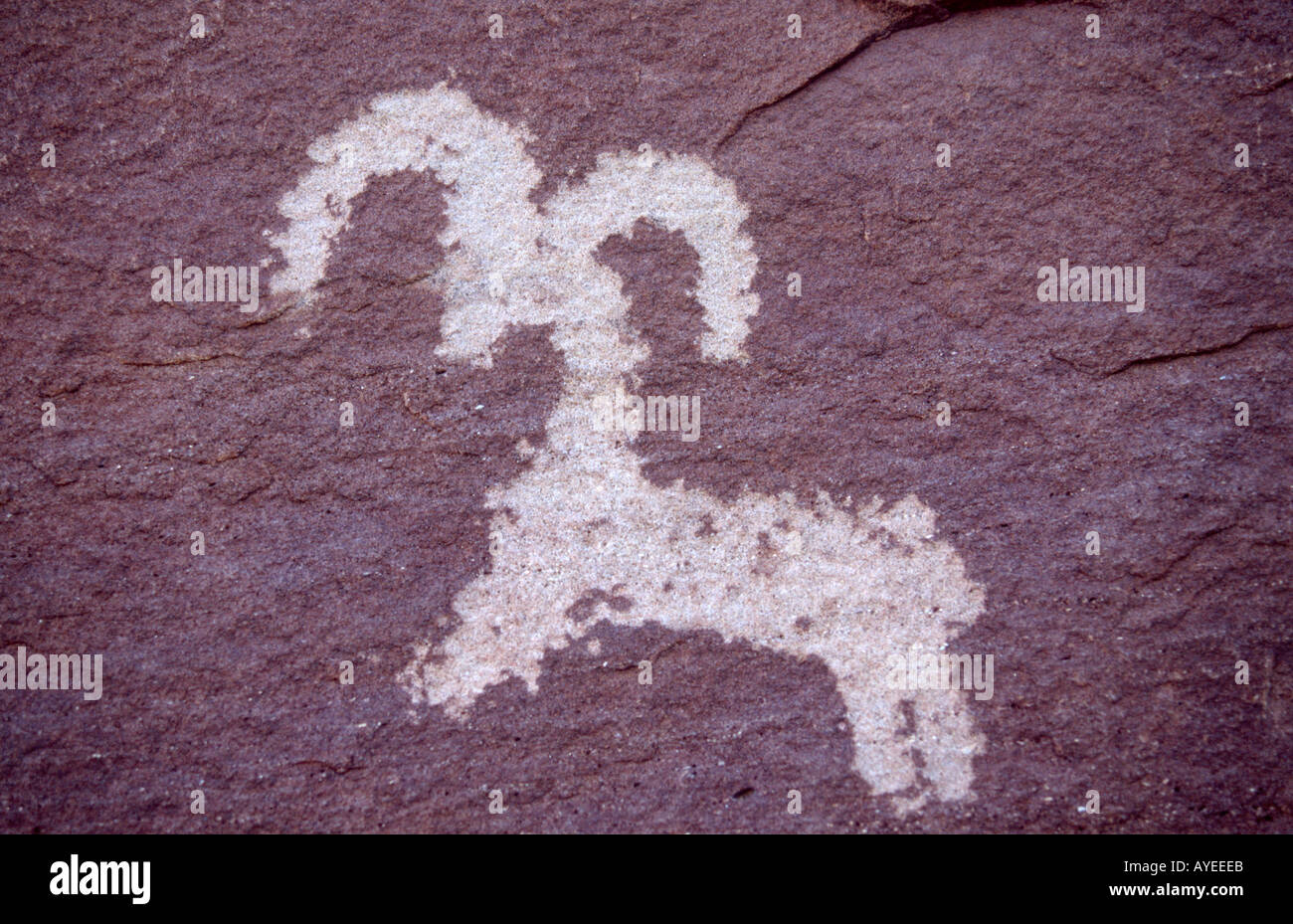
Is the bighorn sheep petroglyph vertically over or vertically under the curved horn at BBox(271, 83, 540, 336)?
under

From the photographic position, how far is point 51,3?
69.0 inches

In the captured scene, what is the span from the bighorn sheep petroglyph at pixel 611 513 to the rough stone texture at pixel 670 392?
4 cm

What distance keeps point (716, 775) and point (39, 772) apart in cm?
129

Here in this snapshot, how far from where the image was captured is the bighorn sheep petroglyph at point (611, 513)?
1.61 metres

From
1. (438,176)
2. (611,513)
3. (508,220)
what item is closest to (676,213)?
(508,220)

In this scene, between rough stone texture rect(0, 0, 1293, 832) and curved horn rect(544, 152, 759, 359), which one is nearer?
rough stone texture rect(0, 0, 1293, 832)

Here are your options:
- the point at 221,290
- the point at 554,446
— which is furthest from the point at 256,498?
the point at 554,446

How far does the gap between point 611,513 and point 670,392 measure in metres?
0.28

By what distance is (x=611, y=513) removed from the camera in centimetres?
166

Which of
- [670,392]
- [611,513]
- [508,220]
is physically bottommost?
[611,513]

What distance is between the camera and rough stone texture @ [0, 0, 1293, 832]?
1.58 m

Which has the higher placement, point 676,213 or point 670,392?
point 676,213

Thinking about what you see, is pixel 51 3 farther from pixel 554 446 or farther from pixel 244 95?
pixel 554 446

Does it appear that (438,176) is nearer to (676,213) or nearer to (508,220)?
(508,220)
